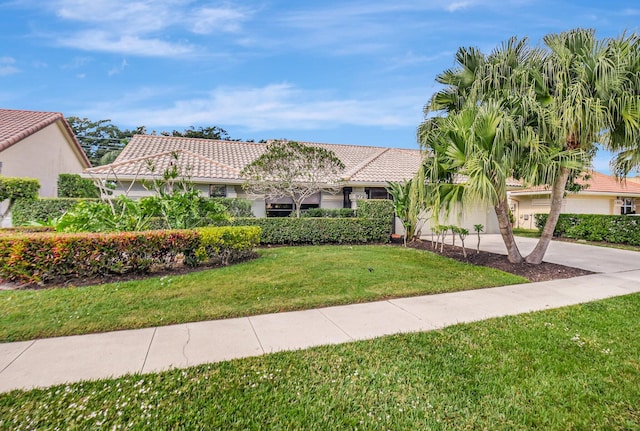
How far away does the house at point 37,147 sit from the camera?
45.7 ft

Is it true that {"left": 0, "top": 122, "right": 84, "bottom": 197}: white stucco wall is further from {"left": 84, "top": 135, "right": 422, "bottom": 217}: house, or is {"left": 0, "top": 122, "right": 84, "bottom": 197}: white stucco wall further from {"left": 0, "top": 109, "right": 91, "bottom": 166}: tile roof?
{"left": 84, "top": 135, "right": 422, "bottom": 217}: house

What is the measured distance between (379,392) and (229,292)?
388cm

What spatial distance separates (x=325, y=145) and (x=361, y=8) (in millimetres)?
12146

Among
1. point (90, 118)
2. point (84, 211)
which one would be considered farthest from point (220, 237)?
point (90, 118)

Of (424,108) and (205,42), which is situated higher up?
(205,42)

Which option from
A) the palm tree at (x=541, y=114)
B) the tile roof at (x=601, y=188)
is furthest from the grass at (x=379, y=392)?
the tile roof at (x=601, y=188)

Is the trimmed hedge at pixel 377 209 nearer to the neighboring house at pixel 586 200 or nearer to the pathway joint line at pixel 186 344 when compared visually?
the pathway joint line at pixel 186 344

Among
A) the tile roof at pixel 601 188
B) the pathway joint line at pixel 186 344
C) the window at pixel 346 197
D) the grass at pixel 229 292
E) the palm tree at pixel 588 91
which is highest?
the palm tree at pixel 588 91

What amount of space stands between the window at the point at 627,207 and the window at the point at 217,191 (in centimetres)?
2915

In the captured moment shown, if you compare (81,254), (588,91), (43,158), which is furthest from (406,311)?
(43,158)

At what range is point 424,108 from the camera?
32.8ft

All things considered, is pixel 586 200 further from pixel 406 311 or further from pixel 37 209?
pixel 37 209

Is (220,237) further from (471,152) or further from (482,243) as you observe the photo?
(482,243)

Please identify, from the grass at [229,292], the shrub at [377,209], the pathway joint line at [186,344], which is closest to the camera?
the pathway joint line at [186,344]
